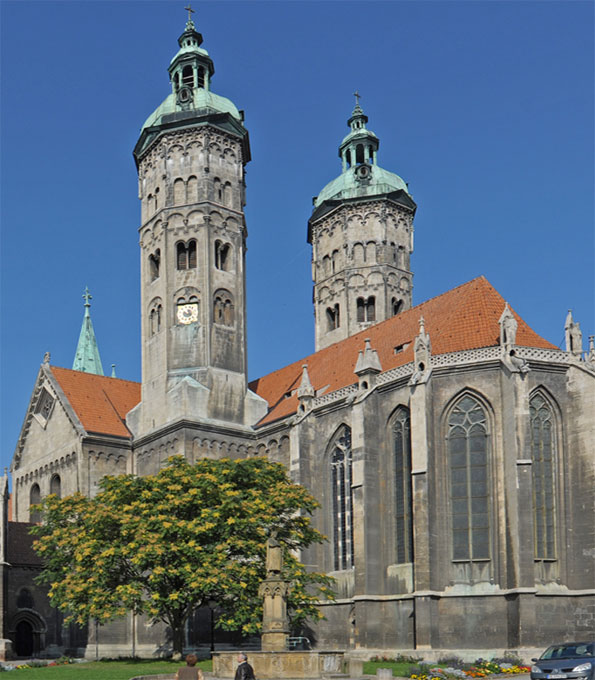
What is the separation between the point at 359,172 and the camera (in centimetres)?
7412

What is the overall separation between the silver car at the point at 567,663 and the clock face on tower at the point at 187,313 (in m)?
33.6

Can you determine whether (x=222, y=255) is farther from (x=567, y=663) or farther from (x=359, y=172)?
(x=567, y=663)

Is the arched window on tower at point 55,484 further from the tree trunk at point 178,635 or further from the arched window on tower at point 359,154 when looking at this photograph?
the arched window on tower at point 359,154

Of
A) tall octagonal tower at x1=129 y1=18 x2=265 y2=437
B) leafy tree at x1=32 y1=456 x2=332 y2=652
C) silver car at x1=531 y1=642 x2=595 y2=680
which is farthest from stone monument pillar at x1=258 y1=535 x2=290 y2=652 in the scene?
tall octagonal tower at x1=129 y1=18 x2=265 y2=437

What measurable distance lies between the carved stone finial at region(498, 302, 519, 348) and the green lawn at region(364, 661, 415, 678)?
14.1m

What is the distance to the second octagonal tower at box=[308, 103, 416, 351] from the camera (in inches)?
2783

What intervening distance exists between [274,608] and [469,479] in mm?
14459

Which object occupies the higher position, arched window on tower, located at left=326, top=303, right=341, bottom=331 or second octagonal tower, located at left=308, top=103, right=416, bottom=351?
second octagonal tower, located at left=308, top=103, right=416, bottom=351

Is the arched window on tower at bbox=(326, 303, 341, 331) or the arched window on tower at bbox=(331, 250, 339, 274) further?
the arched window on tower at bbox=(331, 250, 339, 274)

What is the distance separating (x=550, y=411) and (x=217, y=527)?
50.8 ft

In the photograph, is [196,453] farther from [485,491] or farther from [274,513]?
[485,491]

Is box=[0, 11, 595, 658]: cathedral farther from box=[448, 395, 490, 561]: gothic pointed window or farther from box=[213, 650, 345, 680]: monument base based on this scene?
box=[213, 650, 345, 680]: monument base

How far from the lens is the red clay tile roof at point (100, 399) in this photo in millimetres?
57781

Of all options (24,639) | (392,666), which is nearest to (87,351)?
(24,639)
